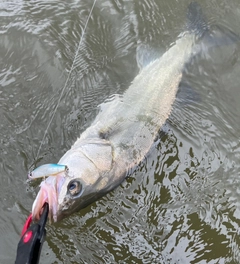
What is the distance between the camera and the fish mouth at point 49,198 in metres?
2.91

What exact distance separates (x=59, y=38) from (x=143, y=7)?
118 centimetres

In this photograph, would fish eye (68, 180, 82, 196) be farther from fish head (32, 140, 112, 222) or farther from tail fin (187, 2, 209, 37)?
tail fin (187, 2, 209, 37)

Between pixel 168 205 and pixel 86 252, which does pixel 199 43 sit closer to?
pixel 168 205

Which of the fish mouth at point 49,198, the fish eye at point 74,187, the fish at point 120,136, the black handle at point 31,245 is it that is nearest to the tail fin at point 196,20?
the fish at point 120,136

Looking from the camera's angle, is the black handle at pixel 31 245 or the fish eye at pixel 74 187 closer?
the black handle at pixel 31 245

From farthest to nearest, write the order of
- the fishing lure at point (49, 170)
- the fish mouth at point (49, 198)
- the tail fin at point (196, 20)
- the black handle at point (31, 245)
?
1. the tail fin at point (196, 20)
2. the fishing lure at point (49, 170)
3. the fish mouth at point (49, 198)
4. the black handle at point (31, 245)

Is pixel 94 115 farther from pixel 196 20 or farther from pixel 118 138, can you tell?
pixel 196 20

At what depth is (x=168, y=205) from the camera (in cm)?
399

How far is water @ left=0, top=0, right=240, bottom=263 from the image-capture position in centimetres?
377

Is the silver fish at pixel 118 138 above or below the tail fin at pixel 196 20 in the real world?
below

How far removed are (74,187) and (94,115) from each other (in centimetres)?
118

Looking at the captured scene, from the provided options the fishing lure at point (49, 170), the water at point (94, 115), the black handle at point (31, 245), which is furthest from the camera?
the water at point (94, 115)

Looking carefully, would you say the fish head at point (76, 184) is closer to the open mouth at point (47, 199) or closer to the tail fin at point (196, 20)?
the open mouth at point (47, 199)

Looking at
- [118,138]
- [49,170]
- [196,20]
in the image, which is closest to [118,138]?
[118,138]
